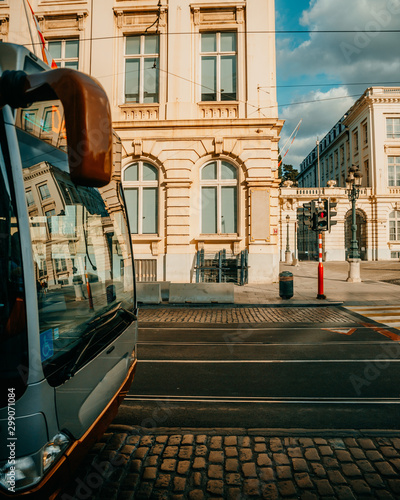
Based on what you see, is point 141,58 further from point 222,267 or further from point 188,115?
point 222,267

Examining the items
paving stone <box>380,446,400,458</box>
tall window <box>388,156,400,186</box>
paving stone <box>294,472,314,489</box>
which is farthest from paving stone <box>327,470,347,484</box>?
tall window <box>388,156,400,186</box>

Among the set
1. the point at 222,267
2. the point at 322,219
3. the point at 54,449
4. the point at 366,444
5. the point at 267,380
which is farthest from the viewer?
the point at 222,267

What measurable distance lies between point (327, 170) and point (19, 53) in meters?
66.5

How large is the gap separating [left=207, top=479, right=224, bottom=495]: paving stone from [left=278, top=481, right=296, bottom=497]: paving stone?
0.39 meters

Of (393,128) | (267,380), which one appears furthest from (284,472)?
(393,128)

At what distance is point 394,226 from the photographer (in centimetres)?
4059

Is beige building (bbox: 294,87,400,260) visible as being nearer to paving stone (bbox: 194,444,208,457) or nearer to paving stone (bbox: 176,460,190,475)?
paving stone (bbox: 194,444,208,457)

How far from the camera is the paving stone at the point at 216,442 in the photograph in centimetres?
293

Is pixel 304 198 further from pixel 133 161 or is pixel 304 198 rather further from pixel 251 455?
pixel 251 455

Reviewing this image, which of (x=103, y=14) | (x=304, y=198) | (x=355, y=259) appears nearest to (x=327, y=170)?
(x=304, y=198)

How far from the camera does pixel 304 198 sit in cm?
4047

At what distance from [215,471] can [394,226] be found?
44.0 metres

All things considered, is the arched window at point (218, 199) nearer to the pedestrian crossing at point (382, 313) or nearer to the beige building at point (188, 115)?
the beige building at point (188, 115)

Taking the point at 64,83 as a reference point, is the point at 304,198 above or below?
above
